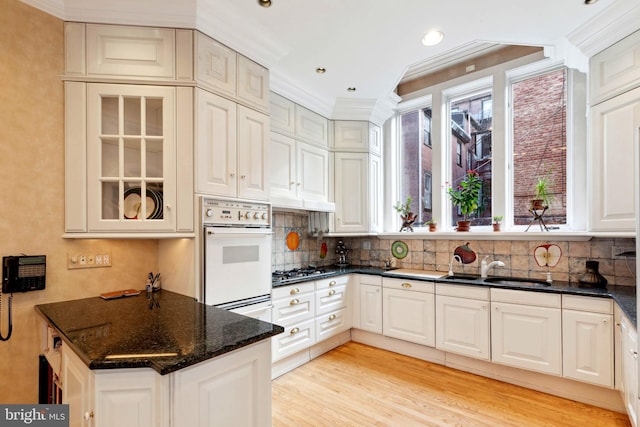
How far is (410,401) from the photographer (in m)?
2.44

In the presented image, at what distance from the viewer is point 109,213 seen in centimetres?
199

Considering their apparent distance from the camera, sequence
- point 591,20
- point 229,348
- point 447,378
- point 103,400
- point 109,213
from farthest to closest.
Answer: point 447,378, point 591,20, point 109,213, point 229,348, point 103,400

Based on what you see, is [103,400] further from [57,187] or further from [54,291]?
[57,187]

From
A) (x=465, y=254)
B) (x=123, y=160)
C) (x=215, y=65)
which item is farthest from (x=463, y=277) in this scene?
(x=123, y=160)

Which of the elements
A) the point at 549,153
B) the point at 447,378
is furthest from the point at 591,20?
the point at 447,378

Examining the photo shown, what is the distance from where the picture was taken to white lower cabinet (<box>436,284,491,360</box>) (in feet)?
9.17

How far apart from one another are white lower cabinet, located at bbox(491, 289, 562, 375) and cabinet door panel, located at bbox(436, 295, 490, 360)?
0.08 metres

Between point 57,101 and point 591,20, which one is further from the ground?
point 591,20

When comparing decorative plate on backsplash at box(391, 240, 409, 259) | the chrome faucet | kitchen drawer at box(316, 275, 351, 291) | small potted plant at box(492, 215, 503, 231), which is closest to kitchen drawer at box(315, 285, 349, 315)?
kitchen drawer at box(316, 275, 351, 291)

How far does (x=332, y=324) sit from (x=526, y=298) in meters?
1.82

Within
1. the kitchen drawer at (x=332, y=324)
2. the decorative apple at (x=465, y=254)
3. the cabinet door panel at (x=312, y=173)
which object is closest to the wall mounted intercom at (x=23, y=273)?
the cabinet door panel at (x=312, y=173)

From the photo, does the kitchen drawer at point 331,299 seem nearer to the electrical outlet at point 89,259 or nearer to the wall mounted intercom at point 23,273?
the electrical outlet at point 89,259

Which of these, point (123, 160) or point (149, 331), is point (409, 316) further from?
point (123, 160)

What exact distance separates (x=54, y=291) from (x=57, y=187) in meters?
0.64
